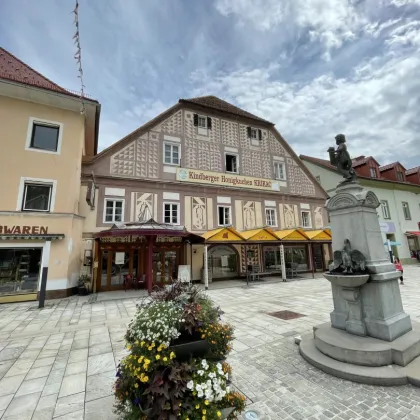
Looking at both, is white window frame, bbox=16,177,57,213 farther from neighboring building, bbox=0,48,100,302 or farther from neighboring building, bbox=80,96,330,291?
neighboring building, bbox=80,96,330,291

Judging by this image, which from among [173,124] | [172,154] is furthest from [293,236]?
[173,124]

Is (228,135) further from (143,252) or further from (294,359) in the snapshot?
(294,359)

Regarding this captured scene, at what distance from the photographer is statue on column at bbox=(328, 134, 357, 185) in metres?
5.11

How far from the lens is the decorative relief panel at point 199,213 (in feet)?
49.6

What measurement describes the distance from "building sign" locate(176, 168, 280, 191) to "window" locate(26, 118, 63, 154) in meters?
6.69

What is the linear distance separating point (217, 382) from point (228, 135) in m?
17.1

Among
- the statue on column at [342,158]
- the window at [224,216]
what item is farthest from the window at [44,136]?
the statue on column at [342,158]

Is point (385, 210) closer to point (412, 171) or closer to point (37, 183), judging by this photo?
point (412, 171)

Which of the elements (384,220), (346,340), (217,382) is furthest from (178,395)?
(384,220)

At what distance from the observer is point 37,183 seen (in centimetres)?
1111

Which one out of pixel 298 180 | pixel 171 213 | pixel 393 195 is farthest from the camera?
pixel 393 195

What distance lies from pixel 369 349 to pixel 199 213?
12259 millimetres

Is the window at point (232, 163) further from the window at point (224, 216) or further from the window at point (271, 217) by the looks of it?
the window at point (271, 217)

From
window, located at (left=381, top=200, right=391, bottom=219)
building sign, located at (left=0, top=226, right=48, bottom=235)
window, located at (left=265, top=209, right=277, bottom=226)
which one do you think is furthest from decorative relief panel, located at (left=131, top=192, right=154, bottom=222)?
window, located at (left=381, top=200, right=391, bottom=219)
